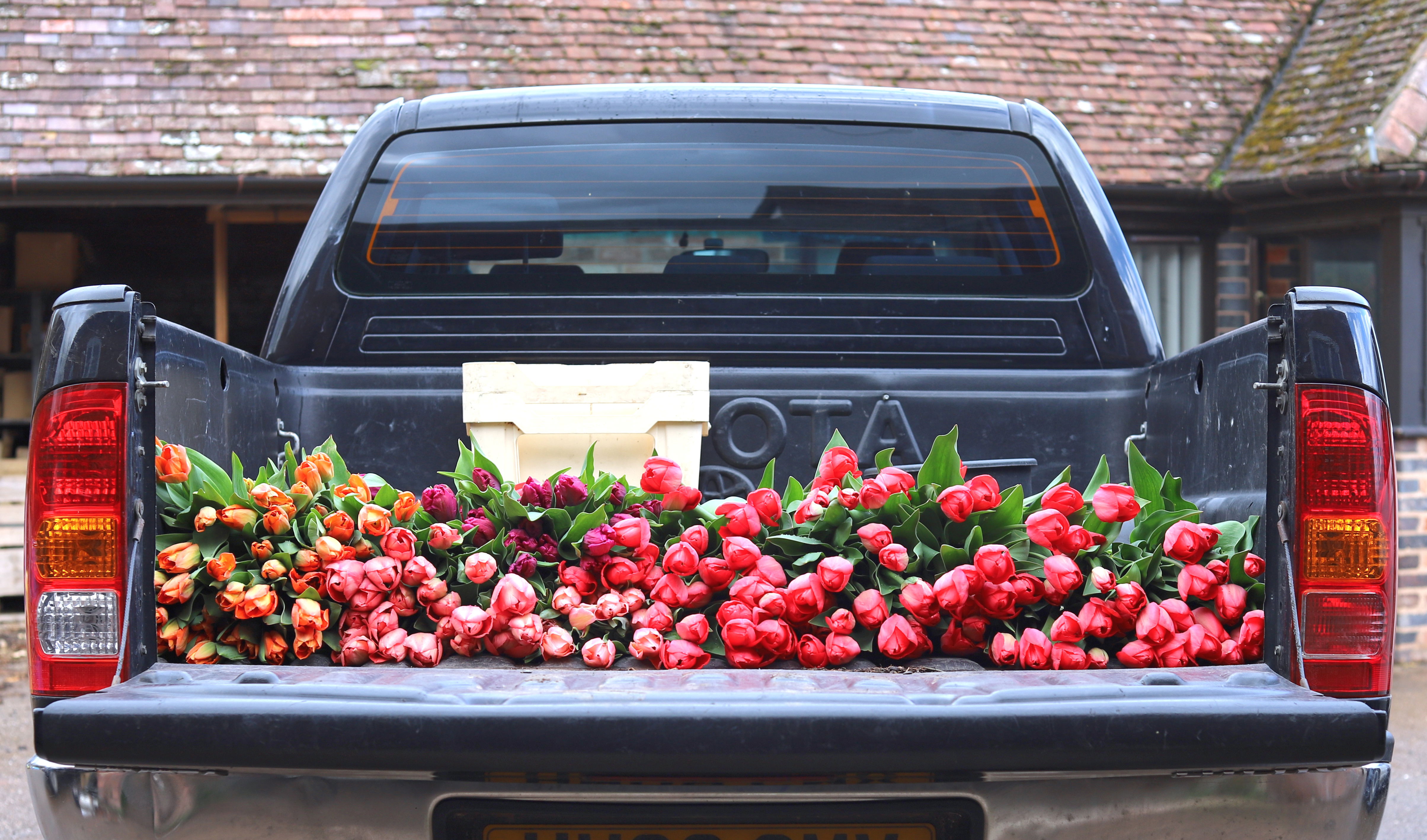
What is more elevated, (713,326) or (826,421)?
(713,326)

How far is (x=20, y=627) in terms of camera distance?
6711 mm

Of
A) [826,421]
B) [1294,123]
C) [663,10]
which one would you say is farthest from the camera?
[663,10]

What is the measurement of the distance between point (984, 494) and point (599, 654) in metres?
0.66

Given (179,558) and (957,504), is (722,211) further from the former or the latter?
(179,558)

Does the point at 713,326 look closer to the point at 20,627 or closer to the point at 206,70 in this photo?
the point at 20,627

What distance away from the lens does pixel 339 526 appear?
1797 mm

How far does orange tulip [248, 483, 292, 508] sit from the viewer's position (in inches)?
71.1

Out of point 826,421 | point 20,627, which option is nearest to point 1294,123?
point 826,421

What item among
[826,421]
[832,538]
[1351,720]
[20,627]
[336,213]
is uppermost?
[336,213]

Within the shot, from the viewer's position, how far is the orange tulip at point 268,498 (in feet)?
5.93

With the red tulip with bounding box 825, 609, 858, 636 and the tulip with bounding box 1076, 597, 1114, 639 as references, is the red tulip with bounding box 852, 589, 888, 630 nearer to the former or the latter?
the red tulip with bounding box 825, 609, 858, 636

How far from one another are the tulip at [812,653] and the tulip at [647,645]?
0.21 meters

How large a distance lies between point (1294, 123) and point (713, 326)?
6.43 m

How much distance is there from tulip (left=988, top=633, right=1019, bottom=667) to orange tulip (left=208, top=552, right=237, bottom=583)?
1.15 m
